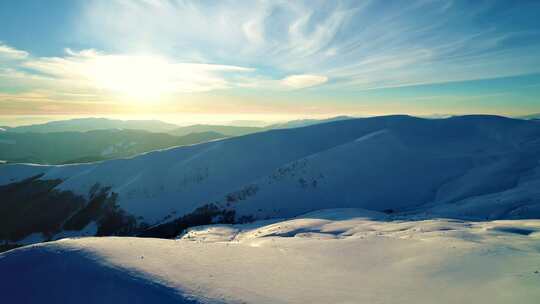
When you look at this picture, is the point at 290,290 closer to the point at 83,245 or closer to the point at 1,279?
the point at 83,245

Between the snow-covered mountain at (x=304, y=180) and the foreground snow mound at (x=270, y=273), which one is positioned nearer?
the foreground snow mound at (x=270, y=273)

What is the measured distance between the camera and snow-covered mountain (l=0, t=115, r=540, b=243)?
34.7 metres

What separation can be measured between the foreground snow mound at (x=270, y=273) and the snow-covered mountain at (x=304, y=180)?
48.9 ft

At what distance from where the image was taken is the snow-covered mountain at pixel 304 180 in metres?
34.7

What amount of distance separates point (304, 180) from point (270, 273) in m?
33.2

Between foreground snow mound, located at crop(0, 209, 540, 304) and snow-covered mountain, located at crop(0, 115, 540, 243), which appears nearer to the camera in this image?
foreground snow mound, located at crop(0, 209, 540, 304)

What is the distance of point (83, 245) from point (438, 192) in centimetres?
3819

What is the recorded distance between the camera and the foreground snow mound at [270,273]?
23.7ft

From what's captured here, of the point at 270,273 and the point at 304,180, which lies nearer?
the point at 270,273

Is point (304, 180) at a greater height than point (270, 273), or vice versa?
point (270, 273)

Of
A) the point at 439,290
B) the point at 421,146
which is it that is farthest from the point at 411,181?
the point at 439,290

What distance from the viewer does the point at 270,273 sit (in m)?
9.30

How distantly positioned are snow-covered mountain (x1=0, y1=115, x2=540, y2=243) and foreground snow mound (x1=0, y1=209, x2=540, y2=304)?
14905mm

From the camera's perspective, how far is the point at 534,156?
131ft
